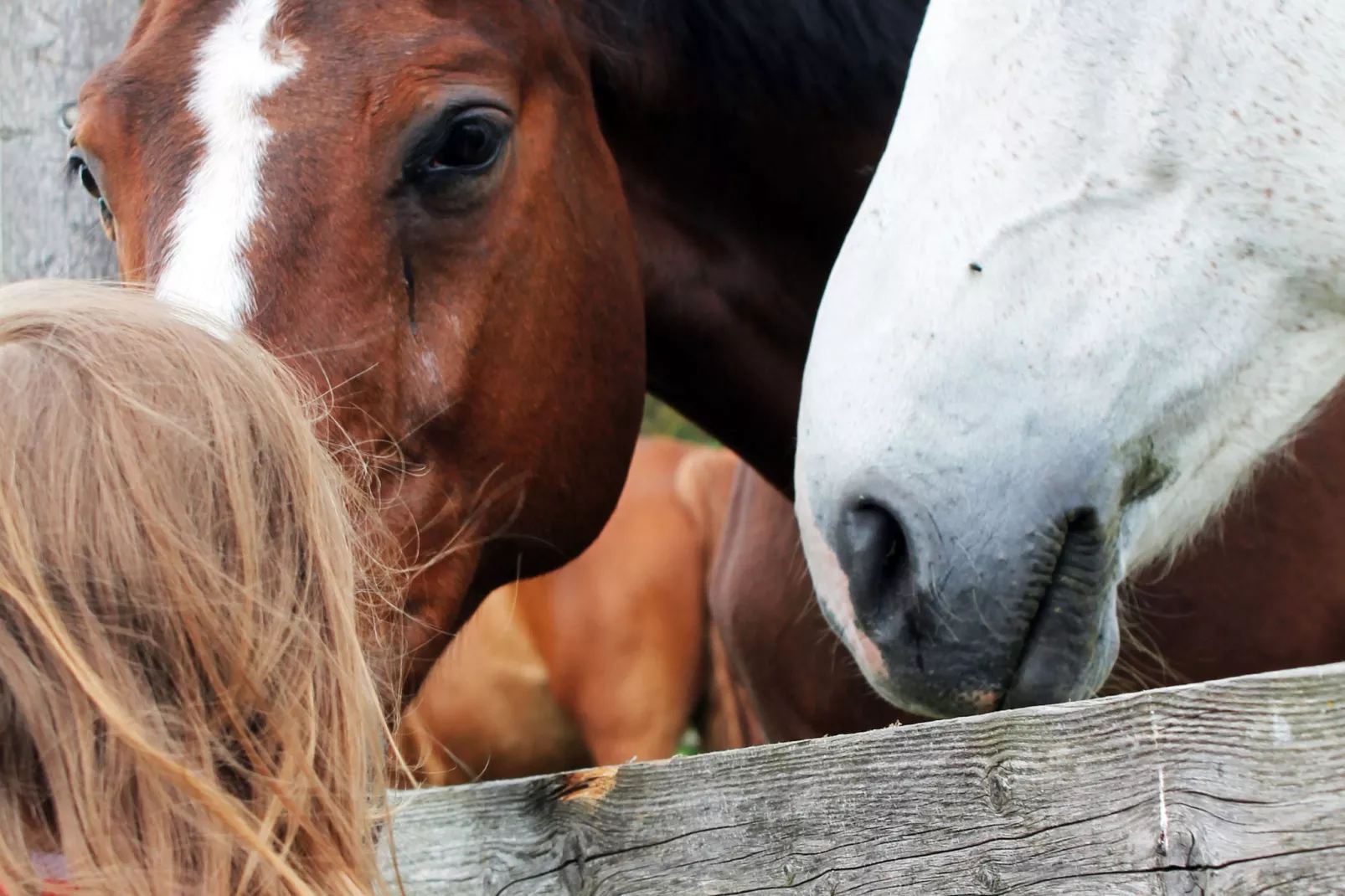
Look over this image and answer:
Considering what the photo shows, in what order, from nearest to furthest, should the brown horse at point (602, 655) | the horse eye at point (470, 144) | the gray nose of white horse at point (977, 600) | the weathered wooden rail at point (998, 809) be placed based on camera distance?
the weathered wooden rail at point (998, 809)
the gray nose of white horse at point (977, 600)
the horse eye at point (470, 144)
the brown horse at point (602, 655)

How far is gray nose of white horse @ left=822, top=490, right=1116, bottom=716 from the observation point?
127cm

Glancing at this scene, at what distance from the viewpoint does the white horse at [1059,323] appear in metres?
1.27

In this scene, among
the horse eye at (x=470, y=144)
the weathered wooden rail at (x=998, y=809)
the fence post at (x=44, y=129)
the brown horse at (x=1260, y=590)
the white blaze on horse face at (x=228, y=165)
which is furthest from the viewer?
the fence post at (x=44, y=129)

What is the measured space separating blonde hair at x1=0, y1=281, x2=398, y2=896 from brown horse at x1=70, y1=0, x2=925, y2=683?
47 cm

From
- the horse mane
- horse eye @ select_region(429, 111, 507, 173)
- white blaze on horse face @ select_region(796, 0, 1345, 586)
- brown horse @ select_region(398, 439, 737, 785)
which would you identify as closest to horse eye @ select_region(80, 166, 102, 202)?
horse eye @ select_region(429, 111, 507, 173)

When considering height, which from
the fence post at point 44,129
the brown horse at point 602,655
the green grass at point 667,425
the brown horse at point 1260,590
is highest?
the fence post at point 44,129

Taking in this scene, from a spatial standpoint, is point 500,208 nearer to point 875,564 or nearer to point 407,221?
point 407,221

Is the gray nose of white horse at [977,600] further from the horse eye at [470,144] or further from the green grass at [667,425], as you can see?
the green grass at [667,425]

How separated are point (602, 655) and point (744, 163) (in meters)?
2.92

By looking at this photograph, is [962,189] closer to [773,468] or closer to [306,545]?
[306,545]

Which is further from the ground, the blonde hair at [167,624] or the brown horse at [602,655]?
the blonde hair at [167,624]

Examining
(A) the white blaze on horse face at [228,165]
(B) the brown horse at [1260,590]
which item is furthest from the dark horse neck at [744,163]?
(B) the brown horse at [1260,590]

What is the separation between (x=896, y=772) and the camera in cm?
95

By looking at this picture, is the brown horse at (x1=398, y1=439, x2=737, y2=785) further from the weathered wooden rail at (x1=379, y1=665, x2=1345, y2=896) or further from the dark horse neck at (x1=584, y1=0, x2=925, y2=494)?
the weathered wooden rail at (x1=379, y1=665, x2=1345, y2=896)
